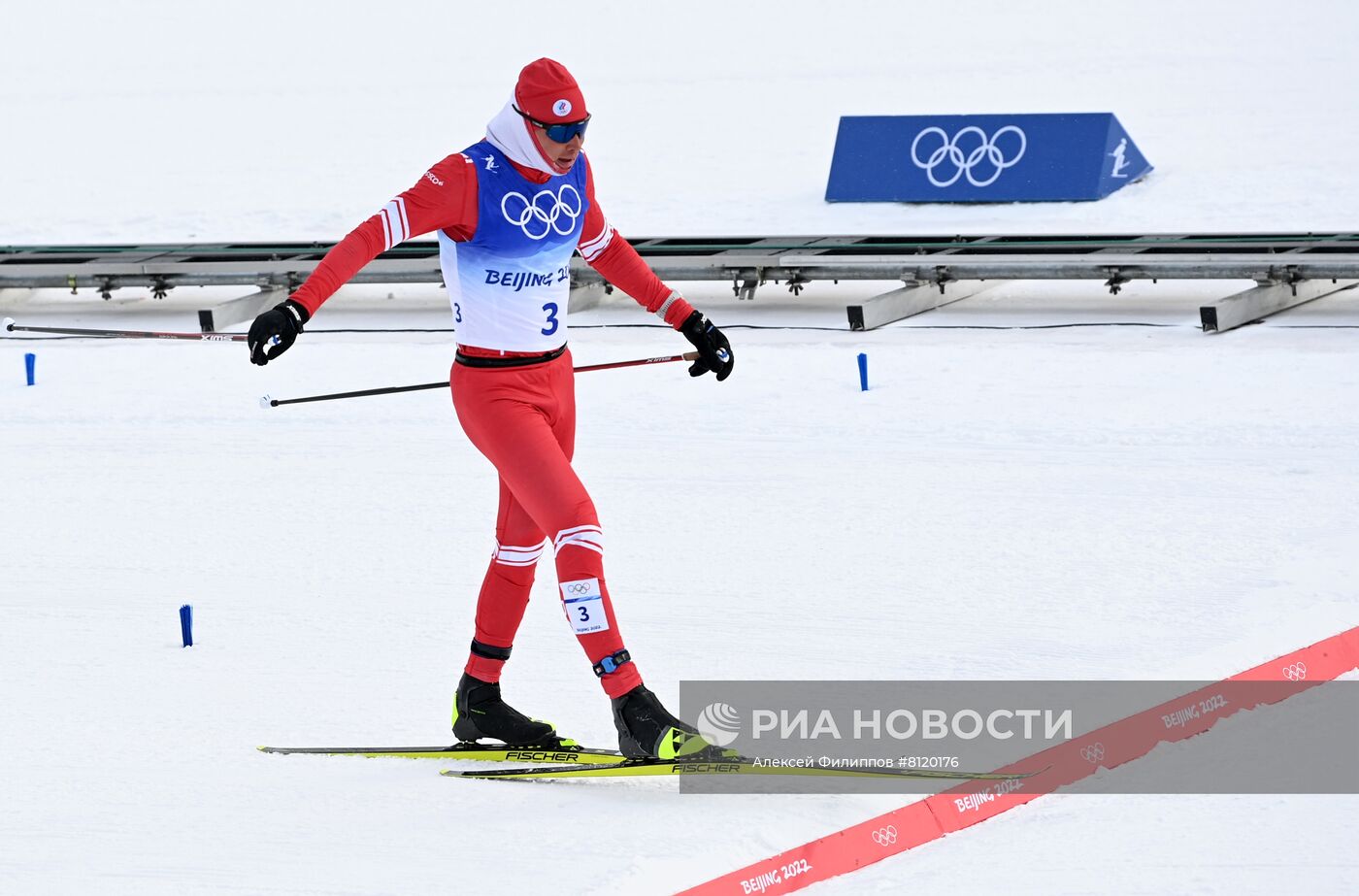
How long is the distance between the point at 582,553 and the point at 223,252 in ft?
31.0

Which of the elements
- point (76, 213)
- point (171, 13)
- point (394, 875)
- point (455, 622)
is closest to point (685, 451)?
point (455, 622)

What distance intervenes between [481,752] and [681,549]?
2004 millimetres

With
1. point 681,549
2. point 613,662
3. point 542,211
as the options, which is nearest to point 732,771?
point 613,662

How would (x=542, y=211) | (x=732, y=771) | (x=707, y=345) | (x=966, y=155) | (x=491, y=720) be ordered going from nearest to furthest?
(x=732, y=771) < (x=542, y=211) < (x=491, y=720) < (x=707, y=345) < (x=966, y=155)

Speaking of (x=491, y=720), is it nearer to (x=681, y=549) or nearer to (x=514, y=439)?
(x=514, y=439)

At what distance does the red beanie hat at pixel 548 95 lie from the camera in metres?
4.73

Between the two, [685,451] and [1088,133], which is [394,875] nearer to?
[685,451]

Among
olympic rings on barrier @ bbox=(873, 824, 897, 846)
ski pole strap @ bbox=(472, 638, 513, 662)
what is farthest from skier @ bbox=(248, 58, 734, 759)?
olympic rings on barrier @ bbox=(873, 824, 897, 846)

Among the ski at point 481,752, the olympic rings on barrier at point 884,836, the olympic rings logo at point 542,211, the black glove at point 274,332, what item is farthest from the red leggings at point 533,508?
the olympic rings on barrier at point 884,836

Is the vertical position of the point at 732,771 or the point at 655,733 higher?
the point at 655,733

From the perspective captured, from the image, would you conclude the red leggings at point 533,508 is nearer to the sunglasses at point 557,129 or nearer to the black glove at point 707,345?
the black glove at point 707,345

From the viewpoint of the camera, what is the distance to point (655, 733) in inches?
184

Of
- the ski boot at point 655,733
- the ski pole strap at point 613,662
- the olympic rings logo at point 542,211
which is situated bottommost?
the ski boot at point 655,733

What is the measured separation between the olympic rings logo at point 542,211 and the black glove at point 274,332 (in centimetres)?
66
